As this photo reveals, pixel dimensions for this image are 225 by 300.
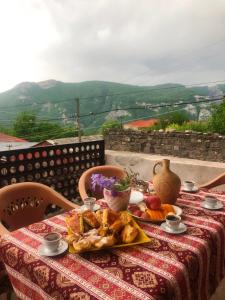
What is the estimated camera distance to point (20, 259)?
874 mm

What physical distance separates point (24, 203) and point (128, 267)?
946mm

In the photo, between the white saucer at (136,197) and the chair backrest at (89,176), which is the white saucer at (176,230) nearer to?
the white saucer at (136,197)

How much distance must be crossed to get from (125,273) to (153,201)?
1.51ft

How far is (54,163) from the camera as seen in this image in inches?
97.0

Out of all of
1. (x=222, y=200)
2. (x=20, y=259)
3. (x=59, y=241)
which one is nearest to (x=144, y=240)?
(x=59, y=241)

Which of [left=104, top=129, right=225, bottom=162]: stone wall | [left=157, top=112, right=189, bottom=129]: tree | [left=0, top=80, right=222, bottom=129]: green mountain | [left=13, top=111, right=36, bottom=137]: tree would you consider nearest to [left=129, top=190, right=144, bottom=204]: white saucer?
[left=104, top=129, right=225, bottom=162]: stone wall

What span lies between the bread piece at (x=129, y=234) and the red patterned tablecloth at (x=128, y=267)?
29mm

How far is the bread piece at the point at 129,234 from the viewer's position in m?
0.93

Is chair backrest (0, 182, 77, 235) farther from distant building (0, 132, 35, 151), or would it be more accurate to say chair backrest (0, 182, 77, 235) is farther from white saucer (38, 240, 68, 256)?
distant building (0, 132, 35, 151)

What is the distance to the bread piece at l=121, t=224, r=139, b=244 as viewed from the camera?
0.93 metres

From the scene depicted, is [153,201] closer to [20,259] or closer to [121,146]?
[20,259]

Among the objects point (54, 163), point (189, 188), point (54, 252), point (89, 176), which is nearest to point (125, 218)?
point (54, 252)

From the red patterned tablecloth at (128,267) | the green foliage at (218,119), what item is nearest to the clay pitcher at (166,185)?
the red patterned tablecloth at (128,267)

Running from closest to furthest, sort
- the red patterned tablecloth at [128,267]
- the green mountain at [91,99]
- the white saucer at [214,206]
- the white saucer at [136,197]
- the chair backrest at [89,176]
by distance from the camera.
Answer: the red patterned tablecloth at [128,267] → the white saucer at [214,206] → the white saucer at [136,197] → the chair backrest at [89,176] → the green mountain at [91,99]
